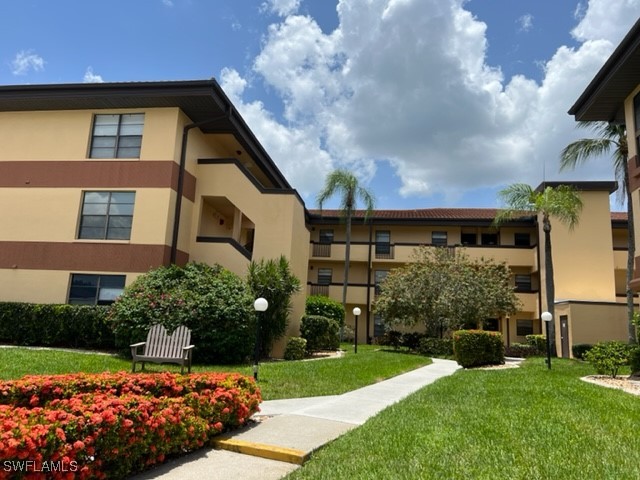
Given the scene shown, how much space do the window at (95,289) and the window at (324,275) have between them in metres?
18.3

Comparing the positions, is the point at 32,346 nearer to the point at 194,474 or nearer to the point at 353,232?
the point at 194,474

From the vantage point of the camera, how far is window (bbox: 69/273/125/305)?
1555cm

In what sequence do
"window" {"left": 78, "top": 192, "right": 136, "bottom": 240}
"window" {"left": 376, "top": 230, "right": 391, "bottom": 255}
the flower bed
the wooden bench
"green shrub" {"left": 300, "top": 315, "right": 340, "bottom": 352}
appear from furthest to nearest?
1. "window" {"left": 376, "top": 230, "right": 391, "bottom": 255}
2. "green shrub" {"left": 300, "top": 315, "right": 340, "bottom": 352}
3. "window" {"left": 78, "top": 192, "right": 136, "bottom": 240}
4. the wooden bench
5. the flower bed

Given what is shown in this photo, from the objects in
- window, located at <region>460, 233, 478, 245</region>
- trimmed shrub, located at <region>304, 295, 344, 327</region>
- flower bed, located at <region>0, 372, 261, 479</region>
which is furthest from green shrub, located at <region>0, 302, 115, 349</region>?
window, located at <region>460, 233, 478, 245</region>

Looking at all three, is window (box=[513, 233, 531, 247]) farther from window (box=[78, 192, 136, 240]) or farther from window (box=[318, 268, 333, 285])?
window (box=[78, 192, 136, 240])

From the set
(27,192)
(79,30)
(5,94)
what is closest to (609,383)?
(79,30)

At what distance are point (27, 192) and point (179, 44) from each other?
338 inches

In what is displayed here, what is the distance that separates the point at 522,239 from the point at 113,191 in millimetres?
25822

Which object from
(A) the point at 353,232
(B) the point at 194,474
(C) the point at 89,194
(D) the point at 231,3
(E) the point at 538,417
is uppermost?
(D) the point at 231,3

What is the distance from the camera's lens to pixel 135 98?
52.0 ft

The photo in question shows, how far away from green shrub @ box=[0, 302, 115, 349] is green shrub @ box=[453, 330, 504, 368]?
11.1 m

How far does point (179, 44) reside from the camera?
1279 cm

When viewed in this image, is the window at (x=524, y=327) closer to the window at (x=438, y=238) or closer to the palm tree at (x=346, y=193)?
the window at (x=438, y=238)

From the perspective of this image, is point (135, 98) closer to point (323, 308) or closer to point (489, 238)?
point (323, 308)
